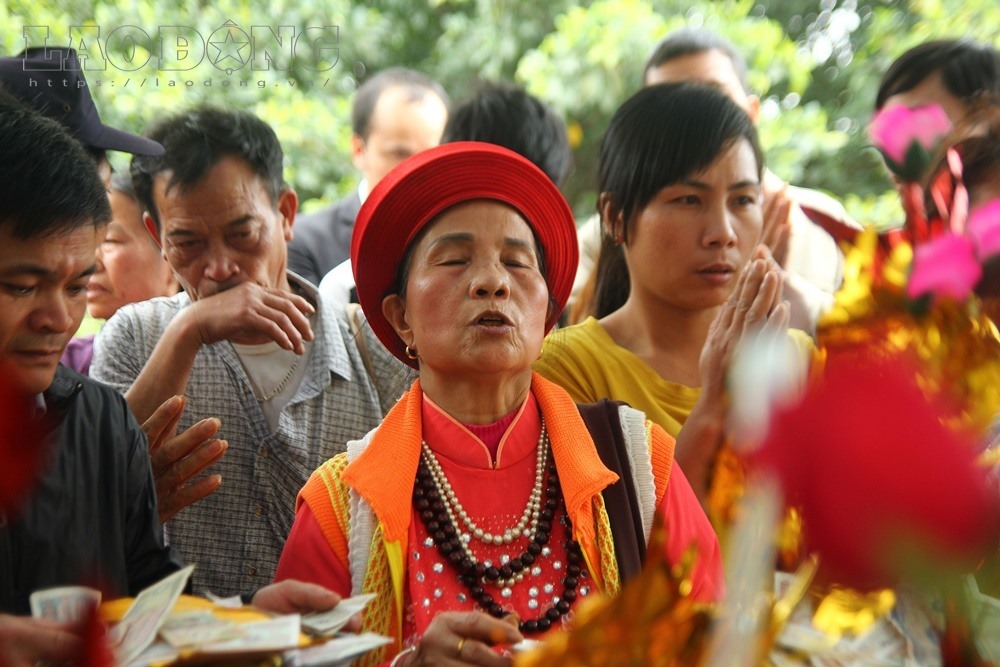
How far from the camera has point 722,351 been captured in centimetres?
207

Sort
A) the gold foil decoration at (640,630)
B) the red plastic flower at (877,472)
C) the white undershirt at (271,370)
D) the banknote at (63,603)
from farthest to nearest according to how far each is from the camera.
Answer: the white undershirt at (271,370)
the banknote at (63,603)
the gold foil decoration at (640,630)
the red plastic flower at (877,472)

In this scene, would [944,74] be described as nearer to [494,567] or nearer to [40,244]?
[494,567]

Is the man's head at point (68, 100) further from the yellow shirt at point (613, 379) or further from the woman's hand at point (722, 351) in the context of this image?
the woman's hand at point (722, 351)

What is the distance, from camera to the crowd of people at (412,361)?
1629 millimetres

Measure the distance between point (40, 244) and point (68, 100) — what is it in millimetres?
857

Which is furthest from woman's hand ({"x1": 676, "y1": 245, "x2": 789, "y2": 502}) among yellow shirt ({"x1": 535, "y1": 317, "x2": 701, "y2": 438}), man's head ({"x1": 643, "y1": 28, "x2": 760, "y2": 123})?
man's head ({"x1": 643, "y1": 28, "x2": 760, "y2": 123})

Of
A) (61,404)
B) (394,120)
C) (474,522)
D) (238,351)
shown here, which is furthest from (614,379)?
(394,120)

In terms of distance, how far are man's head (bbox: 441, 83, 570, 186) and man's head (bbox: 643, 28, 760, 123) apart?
21.4 inches

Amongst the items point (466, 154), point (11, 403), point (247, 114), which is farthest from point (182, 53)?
point (11, 403)

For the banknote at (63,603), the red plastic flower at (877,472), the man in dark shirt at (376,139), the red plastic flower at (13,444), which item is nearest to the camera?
the red plastic flower at (877,472)

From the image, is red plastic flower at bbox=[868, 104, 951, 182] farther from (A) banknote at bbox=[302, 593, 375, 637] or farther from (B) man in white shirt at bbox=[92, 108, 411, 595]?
(B) man in white shirt at bbox=[92, 108, 411, 595]

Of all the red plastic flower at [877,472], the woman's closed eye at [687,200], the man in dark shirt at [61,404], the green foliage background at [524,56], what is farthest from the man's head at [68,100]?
the green foliage background at [524,56]

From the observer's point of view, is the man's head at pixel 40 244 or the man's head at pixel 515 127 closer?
the man's head at pixel 40 244

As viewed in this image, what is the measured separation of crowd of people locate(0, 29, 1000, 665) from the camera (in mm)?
1629
